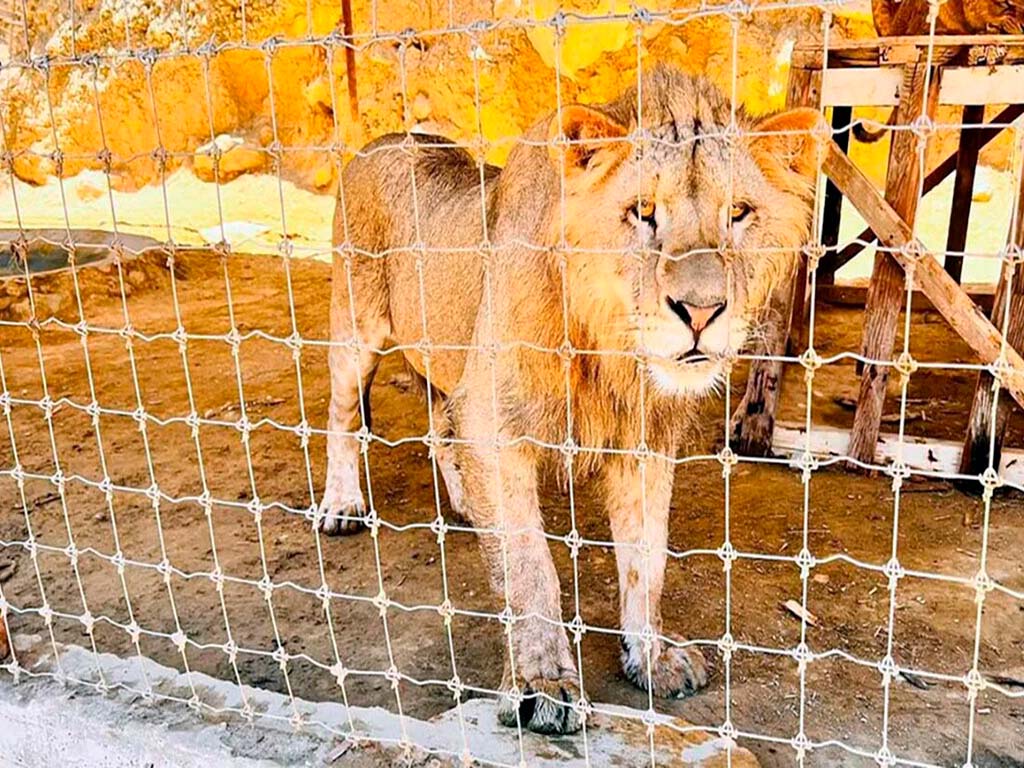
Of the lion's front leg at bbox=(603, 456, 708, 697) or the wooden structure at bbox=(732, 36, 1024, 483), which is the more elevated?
the wooden structure at bbox=(732, 36, 1024, 483)

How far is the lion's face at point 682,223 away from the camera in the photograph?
2.16m

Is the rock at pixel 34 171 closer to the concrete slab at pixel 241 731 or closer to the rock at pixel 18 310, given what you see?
the rock at pixel 18 310

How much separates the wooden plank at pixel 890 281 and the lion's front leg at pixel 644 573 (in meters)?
1.71

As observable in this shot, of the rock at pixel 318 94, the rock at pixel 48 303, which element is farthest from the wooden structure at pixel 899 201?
the rock at pixel 318 94

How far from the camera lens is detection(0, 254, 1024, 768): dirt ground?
2965 mm

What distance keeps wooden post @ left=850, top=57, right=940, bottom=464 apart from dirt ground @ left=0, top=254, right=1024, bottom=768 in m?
0.25

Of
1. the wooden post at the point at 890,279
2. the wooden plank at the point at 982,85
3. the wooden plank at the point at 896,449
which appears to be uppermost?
the wooden plank at the point at 982,85

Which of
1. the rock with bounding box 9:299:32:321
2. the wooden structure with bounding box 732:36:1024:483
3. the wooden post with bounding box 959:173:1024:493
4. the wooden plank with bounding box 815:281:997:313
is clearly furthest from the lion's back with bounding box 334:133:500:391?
the rock with bounding box 9:299:32:321

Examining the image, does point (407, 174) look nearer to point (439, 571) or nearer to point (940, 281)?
point (439, 571)

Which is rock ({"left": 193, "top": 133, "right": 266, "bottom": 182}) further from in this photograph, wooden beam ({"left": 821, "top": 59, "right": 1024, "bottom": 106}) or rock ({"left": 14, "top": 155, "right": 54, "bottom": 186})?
wooden beam ({"left": 821, "top": 59, "right": 1024, "bottom": 106})

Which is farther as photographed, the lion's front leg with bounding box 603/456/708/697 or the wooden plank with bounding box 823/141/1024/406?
the wooden plank with bounding box 823/141/1024/406

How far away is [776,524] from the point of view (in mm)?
4121

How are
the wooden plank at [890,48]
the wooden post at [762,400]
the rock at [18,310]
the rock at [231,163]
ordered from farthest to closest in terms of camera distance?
1. the rock at [231,163]
2. the rock at [18,310]
3. the wooden post at [762,400]
4. the wooden plank at [890,48]

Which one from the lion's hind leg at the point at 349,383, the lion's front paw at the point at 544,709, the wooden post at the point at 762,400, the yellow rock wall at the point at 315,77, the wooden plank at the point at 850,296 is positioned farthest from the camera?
the yellow rock wall at the point at 315,77
